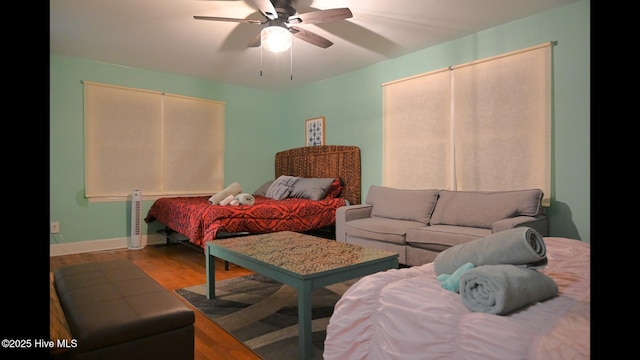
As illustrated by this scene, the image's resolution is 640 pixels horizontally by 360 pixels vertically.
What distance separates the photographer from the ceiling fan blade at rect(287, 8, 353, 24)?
104 inches

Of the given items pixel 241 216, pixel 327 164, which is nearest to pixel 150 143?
pixel 241 216

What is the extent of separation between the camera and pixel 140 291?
1.76 m

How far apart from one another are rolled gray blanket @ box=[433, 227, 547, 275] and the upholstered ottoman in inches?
47.9

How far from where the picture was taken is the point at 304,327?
188cm

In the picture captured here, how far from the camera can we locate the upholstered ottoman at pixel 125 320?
1.36 meters

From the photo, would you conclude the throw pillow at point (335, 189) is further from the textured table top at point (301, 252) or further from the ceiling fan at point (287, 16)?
the ceiling fan at point (287, 16)

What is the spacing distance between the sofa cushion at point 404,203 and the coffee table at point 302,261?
124 cm

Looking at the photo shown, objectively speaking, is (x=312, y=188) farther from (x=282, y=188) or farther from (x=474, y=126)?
(x=474, y=126)

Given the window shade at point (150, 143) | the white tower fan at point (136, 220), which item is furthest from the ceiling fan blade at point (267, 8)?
the white tower fan at point (136, 220)

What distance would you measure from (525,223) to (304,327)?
1947mm

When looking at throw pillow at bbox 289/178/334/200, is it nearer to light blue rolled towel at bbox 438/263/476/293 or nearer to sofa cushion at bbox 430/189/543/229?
sofa cushion at bbox 430/189/543/229
